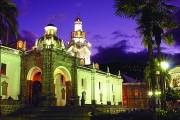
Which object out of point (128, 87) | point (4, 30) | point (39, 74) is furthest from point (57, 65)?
point (128, 87)

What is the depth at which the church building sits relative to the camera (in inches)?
1714

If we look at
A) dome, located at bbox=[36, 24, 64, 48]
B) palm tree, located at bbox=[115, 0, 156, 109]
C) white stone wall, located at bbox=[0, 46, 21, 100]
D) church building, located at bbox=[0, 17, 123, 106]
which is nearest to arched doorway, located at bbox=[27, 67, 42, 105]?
church building, located at bbox=[0, 17, 123, 106]

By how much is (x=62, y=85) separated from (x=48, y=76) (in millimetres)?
9407

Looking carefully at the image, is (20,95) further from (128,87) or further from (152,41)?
(128,87)

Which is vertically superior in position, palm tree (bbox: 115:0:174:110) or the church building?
palm tree (bbox: 115:0:174:110)

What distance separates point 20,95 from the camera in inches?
1799

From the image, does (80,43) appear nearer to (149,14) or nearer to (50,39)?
(50,39)

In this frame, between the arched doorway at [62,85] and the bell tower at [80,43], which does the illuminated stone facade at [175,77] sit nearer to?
the arched doorway at [62,85]

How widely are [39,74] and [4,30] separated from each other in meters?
28.6

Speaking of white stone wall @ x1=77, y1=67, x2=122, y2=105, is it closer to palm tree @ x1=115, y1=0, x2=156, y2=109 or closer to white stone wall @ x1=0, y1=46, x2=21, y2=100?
white stone wall @ x1=0, y1=46, x2=21, y2=100

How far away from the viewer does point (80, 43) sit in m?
80.6

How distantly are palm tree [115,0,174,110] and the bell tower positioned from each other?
173ft

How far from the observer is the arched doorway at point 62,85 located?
165ft

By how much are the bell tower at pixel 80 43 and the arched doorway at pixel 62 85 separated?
2470 cm
